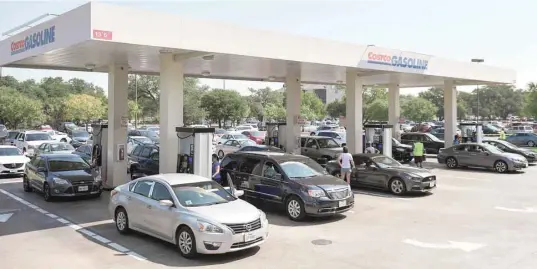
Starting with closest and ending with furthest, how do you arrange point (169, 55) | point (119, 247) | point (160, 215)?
1. point (160, 215)
2. point (119, 247)
3. point (169, 55)

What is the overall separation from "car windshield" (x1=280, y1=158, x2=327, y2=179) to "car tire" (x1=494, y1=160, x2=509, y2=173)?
41.3 ft

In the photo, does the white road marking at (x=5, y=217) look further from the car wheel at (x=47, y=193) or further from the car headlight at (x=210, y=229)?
the car headlight at (x=210, y=229)

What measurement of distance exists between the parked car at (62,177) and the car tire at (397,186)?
9.78 metres

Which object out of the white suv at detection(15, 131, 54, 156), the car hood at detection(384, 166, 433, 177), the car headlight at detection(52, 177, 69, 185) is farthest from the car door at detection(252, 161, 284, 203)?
the white suv at detection(15, 131, 54, 156)

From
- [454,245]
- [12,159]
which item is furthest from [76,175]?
[454,245]

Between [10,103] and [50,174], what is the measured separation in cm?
4270

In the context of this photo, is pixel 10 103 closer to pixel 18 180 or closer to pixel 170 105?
pixel 18 180

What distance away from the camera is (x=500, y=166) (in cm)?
2184

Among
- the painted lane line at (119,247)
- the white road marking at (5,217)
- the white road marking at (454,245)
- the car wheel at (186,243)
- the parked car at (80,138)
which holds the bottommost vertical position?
the painted lane line at (119,247)

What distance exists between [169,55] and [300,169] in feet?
17.1

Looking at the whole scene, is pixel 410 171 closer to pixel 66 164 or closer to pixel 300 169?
pixel 300 169

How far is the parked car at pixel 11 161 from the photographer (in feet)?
67.4

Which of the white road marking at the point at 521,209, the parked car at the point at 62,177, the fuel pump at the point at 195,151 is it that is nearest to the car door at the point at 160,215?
the fuel pump at the point at 195,151

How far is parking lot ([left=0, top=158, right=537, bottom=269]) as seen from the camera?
8.47m
